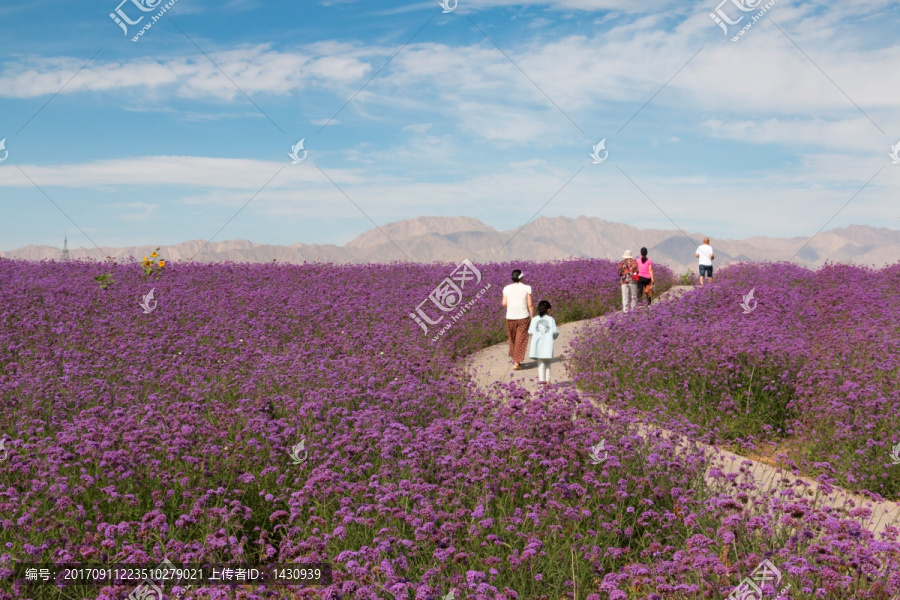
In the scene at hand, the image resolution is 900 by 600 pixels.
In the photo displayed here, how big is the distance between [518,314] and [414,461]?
6922 millimetres

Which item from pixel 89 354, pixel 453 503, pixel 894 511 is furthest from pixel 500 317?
pixel 453 503

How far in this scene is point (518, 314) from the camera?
37.5 feet

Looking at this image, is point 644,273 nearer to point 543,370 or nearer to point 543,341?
point 543,341

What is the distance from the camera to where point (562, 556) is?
3.89 m

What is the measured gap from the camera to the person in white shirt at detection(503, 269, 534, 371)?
37.4 feet

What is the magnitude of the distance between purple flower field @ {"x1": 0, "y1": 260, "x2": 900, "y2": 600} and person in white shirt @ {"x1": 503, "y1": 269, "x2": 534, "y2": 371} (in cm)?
114

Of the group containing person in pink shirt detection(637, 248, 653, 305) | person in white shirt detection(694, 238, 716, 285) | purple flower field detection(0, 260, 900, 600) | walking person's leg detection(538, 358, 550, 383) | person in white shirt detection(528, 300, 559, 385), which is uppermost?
person in white shirt detection(694, 238, 716, 285)

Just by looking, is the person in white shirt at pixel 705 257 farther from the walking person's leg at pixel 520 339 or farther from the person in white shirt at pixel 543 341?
the person in white shirt at pixel 543 341

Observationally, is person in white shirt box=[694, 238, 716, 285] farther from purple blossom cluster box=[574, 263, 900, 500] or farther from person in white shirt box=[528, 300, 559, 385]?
person in white shirt box=[528, 300, 559, 385]

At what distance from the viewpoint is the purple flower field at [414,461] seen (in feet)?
11.9

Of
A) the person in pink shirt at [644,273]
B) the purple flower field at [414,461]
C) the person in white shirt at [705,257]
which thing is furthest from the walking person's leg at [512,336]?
the person in white shirt at [705,257]

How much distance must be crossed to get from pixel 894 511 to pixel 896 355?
2.87 metres

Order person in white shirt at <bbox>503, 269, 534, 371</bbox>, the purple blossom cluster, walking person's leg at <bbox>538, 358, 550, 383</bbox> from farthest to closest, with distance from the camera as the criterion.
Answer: person in white shirt at <bbox>503, 269, 534, 371</bbox>
walking person's leg at <bbox>538, 358, 550, 383</bbox>
the purple blossom cluster

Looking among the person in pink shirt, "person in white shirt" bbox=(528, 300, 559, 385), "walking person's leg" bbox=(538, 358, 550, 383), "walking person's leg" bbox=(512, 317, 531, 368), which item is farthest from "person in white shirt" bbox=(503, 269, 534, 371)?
the person in pink shirt
